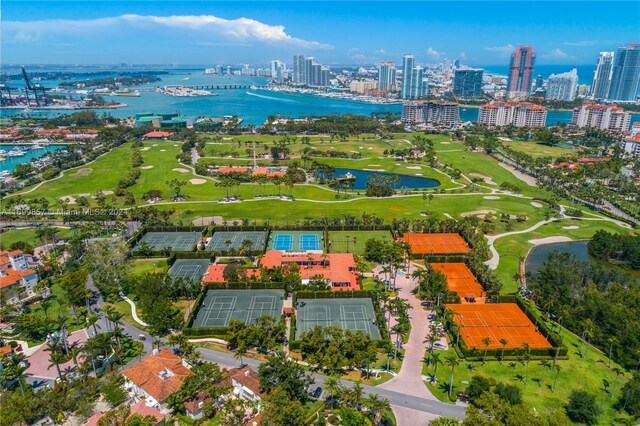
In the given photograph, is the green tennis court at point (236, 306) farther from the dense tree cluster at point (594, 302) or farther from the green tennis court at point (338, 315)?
the dense tree cluster at point (594, 302)

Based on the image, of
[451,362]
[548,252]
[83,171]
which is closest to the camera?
[451,362]

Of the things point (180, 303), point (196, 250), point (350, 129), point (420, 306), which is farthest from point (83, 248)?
point (350, 129)

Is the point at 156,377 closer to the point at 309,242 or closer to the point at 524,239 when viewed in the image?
the point at 309,242

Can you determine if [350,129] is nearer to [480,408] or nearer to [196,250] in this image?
[196,250]

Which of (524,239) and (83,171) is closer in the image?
(524,239)

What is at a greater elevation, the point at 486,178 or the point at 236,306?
the point at 486,178

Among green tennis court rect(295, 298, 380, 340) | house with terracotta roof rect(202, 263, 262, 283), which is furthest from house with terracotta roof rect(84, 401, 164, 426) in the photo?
house with terracotta roof rect(202, 263, 262, 283)

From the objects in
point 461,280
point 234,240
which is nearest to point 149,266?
point 234,240
